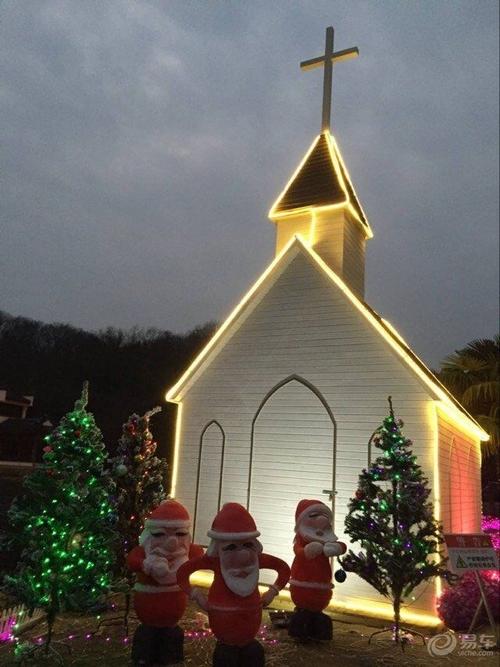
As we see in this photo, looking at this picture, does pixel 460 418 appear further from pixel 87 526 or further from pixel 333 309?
pixel 87 526

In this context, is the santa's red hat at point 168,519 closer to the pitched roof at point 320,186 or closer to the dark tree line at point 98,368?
the pitched roof at point 320,186

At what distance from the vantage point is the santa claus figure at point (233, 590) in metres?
6.15

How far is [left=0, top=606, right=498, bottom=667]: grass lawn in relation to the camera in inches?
280

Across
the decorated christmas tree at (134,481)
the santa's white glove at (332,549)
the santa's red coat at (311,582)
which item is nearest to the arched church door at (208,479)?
the decorated christmas tree at (134,481)

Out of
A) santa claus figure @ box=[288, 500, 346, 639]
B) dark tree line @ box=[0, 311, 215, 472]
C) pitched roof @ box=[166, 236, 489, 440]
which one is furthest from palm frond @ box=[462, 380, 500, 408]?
dark tree line @ box=[0, 311, 215, 472]

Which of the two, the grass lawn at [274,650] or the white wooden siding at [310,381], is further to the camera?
the white wooden siding at [310,381]

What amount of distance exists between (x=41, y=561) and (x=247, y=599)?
289 cm

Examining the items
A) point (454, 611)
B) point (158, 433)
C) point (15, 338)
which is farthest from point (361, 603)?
point (15, 338)

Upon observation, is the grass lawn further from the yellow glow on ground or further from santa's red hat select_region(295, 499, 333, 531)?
santa's red hat select_region(295, 499, 333, 531)

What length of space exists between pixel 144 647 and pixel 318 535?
2907 millimetres

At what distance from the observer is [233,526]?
20.9 feet

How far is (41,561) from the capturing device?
711 cm

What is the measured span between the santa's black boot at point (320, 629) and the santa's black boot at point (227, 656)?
226 cm

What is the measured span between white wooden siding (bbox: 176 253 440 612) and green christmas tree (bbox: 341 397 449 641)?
1.76 meters
